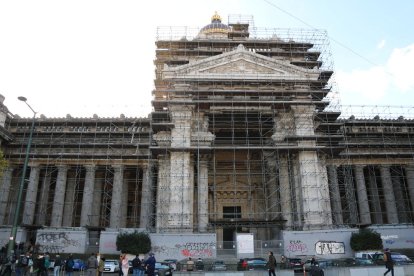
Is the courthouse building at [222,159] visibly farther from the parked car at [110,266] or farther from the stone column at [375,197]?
the parked car at [110,266]

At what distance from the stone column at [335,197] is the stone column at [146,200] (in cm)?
2206

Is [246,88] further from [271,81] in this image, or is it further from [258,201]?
[258,201]

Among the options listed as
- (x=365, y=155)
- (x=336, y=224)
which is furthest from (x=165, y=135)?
(x=365, y=155)

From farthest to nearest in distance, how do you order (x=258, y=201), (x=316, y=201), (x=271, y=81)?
(x=258, y=201) < (x=271, y=81) < (x=316, y=201)

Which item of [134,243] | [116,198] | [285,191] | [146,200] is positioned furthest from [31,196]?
[285,191]

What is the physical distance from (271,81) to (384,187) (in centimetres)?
2054

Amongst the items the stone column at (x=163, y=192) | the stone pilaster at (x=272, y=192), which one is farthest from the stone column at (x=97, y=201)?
the stone pilaster at (x=272, y=192)

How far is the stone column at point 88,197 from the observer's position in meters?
48.4

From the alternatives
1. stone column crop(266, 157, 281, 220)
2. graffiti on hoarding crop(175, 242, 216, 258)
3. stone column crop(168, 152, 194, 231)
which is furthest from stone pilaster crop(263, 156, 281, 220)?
graffiti on hoarding crop(175, 242, 216, 258)

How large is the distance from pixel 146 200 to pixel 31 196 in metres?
14.6

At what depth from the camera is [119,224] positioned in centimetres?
4953

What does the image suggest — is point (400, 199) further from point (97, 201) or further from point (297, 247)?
point (97, 201)

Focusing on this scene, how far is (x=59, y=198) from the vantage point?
49.7 meters

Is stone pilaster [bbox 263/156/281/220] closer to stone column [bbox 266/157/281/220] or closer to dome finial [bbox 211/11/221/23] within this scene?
stone column [bbox 266/157/281/220]
